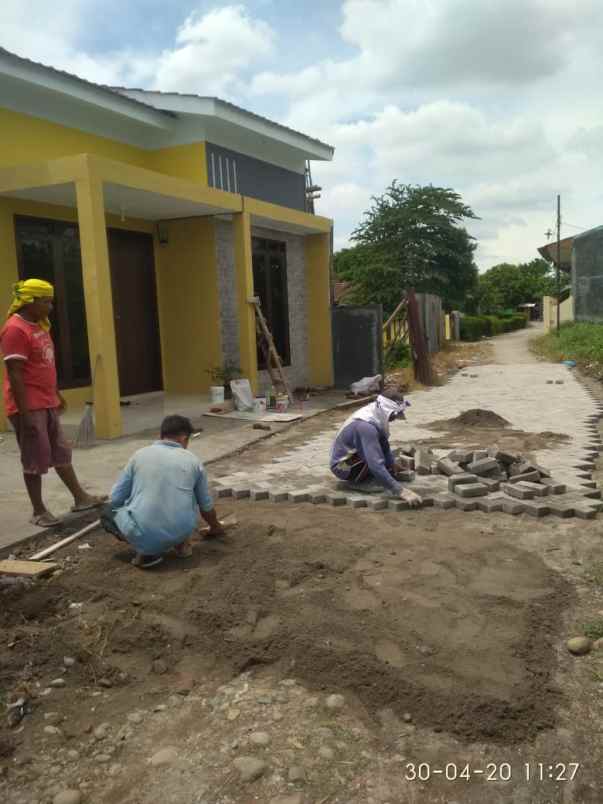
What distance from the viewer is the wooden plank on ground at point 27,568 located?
12.9 ft

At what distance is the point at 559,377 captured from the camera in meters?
15.0

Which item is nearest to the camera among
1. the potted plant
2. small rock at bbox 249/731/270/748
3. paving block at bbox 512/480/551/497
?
small rock at bbox 249/731/270/748

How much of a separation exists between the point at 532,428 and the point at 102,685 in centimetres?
692

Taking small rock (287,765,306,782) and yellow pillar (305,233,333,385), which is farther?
yellow pillar (305,233,333,385)

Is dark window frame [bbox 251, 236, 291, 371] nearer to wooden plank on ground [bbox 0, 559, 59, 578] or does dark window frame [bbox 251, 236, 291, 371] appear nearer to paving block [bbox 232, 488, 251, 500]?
paving block [bbox 232, 488, 251, 500]

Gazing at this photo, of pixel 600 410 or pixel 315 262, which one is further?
pixel 315 262

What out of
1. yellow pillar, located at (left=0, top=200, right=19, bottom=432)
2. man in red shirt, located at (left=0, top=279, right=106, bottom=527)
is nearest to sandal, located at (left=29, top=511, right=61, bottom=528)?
man in red shirt, located at (left=0, top=279, right=106, bottom=527)

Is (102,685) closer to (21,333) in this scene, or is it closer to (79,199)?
(21,333)

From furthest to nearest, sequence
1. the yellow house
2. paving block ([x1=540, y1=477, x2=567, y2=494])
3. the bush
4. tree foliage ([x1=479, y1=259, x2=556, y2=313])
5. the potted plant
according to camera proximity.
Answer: tree foliage ([x1=479, y1=259, x2=556, y2=313]), the bush, the potted plant, the yellow house, paving block ([x1=540, y1=477, x2=567, y2=494])

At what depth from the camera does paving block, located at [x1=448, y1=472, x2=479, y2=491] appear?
542 cm

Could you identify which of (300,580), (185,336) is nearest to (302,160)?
(185,336)

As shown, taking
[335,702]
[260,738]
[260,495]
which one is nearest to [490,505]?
[260,495]

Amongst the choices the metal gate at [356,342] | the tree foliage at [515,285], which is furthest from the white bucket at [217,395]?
the tree foliage at [515,285]

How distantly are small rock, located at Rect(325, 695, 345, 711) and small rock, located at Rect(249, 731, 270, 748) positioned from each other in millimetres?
289
